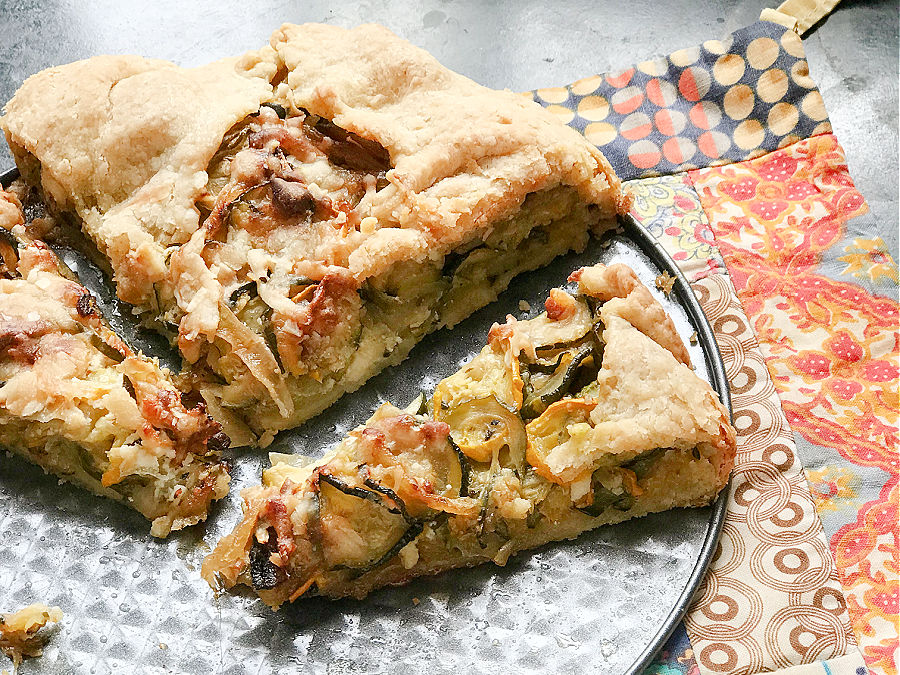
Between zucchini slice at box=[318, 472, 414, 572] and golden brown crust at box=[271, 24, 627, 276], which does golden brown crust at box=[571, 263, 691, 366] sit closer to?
golden brown crust at box=[271, 24, 627, 276]

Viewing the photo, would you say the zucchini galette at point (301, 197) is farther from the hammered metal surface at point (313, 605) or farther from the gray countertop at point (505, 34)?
the gray countertop at point (505, 34)

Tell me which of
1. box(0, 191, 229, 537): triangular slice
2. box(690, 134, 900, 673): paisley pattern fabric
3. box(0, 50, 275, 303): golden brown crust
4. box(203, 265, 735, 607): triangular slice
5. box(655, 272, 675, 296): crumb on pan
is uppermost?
box(0, 50, 275, 303): golden brown crust

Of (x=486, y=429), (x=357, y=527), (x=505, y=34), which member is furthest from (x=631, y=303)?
(x=505, y=34)

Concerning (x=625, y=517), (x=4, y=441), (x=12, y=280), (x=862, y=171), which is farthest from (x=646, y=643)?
(x=862, y=171)

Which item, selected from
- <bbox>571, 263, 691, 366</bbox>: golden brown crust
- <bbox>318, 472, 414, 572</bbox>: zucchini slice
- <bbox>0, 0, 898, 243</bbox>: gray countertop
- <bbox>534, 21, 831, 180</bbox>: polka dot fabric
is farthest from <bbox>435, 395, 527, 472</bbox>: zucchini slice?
<bbox>0, 0, 898, 243</bbox>: gray countertop

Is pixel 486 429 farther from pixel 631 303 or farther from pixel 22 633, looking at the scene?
pixel 22 633

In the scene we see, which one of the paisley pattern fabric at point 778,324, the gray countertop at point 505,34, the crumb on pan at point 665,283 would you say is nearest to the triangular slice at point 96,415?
the paisley pattern fabric at point 778,324
